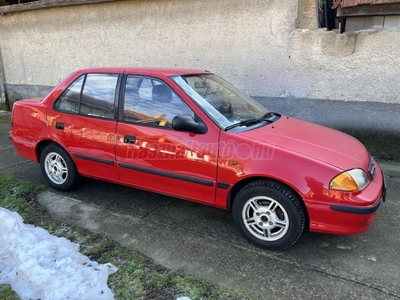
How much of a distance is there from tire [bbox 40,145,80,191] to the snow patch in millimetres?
961

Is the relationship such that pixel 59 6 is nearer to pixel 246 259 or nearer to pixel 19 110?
pixel 19 110

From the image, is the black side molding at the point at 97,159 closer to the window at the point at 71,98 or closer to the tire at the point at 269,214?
the window at the point at 71,98

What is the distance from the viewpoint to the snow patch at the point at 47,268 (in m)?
2.23

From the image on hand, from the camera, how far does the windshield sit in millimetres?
2987

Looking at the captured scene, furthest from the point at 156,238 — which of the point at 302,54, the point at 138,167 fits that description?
the point at 302,54

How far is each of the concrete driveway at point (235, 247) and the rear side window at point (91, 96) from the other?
1.05m

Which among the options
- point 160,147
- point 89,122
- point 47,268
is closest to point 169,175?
point 160,147

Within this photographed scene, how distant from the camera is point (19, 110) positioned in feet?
13.4

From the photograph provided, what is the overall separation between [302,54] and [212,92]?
2747 mm

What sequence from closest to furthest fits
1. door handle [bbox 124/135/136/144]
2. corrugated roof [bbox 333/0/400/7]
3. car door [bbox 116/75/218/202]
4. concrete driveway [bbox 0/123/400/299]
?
concrete driveway [bbox 0/123/400/299] → car door [bbox 116/75/218/202] → door handle [bbox 124/135/136/144] → corrugated roof [bbox 333/0/400/7]

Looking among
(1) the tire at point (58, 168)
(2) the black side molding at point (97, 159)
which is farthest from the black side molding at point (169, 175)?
(1) the tire at point (58, 168)

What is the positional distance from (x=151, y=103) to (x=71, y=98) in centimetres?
111

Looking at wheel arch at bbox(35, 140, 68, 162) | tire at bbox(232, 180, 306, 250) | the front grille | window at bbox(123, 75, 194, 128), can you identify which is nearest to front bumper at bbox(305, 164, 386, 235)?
tire at bbox(232, 180, 306, 250)

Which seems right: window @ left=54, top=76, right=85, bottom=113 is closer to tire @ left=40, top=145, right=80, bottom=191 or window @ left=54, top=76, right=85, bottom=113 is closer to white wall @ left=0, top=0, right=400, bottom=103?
tire @ left=40, top=145, right=80, bottom=191
